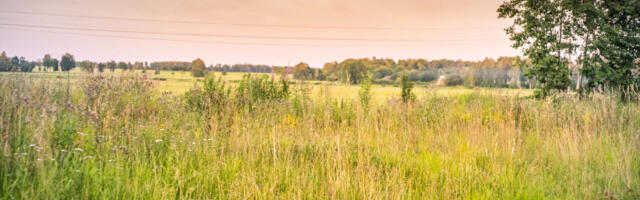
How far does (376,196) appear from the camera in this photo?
305cm

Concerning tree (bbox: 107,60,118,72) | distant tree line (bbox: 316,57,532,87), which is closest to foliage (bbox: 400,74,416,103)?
distant tree line (bbox: 316,57,532,87)

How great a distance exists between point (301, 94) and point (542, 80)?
9.17 m

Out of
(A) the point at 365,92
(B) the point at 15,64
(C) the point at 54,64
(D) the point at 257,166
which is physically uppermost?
(C) the point at 54,64

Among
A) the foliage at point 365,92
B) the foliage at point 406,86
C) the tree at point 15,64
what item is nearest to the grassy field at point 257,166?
the tree at point 15,64

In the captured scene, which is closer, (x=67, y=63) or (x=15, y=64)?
(x=15, y=64)

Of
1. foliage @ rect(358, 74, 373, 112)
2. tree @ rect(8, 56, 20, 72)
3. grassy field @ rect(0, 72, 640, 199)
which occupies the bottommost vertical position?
grassy field @ rect(0, 72, 640, 199)

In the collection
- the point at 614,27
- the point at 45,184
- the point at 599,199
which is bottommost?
the point at 599,199

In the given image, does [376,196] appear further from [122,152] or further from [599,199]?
[122,152]

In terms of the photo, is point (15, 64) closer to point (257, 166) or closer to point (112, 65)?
point (112, 65)

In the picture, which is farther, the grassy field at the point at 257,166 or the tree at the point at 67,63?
the tree at the point at 67,63

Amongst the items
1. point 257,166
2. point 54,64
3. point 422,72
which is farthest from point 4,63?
point 422,72

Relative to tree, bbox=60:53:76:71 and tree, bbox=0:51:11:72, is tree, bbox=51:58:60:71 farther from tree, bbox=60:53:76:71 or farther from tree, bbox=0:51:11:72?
tree, bbox=0:51:11:72

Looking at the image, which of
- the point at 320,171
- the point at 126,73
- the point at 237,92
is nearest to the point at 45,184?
the point at 320,171

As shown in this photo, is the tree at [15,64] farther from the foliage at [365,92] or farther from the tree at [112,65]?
the foliage at [365,92]
